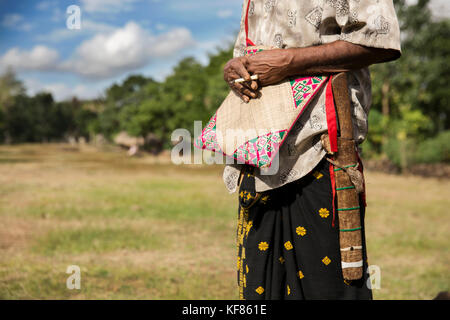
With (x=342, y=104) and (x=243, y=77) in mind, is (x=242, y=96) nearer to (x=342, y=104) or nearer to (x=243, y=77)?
(x=243, y=77)

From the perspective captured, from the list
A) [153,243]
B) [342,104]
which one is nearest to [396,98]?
[153,243]

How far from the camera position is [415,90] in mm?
16969

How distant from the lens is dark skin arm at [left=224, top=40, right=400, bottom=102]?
1439mm

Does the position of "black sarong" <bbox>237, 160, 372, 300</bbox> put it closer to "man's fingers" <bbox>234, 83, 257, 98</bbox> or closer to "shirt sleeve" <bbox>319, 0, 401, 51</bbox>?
"man's fingers" <bbox>234, 83, 257, 98</bbox>

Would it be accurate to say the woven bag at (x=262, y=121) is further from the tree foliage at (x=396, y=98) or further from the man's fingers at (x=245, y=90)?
the tree foliage at (x=396, y=98)

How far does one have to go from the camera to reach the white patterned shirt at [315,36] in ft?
4.59

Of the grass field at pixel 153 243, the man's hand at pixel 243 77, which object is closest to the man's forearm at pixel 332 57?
the man's hand at pixel 243 77

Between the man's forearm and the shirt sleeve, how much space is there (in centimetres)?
3

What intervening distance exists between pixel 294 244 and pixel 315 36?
0.84 metres

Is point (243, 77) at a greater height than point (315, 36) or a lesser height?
lesser

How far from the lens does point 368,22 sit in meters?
1.40

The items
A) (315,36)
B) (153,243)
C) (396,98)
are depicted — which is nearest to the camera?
(315,36)

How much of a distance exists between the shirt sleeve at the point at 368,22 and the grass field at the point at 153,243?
9.00ft
